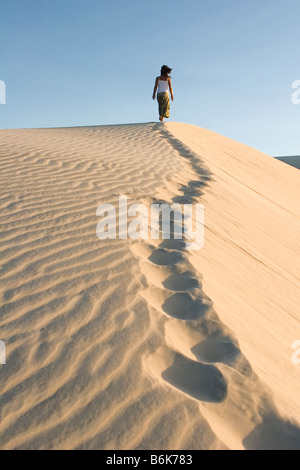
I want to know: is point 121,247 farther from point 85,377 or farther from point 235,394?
point 235,394

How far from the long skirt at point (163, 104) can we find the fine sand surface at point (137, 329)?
7627mm

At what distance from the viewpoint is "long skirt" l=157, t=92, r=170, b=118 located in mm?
12070

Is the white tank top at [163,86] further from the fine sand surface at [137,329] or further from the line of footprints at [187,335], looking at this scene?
the line of footprints at [187,335]

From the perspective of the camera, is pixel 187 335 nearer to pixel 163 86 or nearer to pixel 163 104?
pixel 163 86

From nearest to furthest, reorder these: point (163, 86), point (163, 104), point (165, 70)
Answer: point (165, 70) < point (163, 86) < point (163, 104)

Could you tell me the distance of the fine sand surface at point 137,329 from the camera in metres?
1.93

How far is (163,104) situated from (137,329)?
11.2 metres

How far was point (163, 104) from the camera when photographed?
12609mm

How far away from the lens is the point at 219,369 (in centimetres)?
226

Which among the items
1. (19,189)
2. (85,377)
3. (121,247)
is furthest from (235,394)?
(19,189)

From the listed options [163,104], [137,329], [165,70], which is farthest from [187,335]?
[163,104]

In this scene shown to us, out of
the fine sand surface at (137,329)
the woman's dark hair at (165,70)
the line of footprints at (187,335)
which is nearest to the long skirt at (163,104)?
the woman's dark hair at (165,70)

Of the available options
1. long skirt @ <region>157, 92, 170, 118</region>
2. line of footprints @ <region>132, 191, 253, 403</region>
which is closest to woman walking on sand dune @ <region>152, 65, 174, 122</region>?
long skirt @ <region>157, 92, 170, 118</region>

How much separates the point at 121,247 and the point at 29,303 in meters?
1.11
